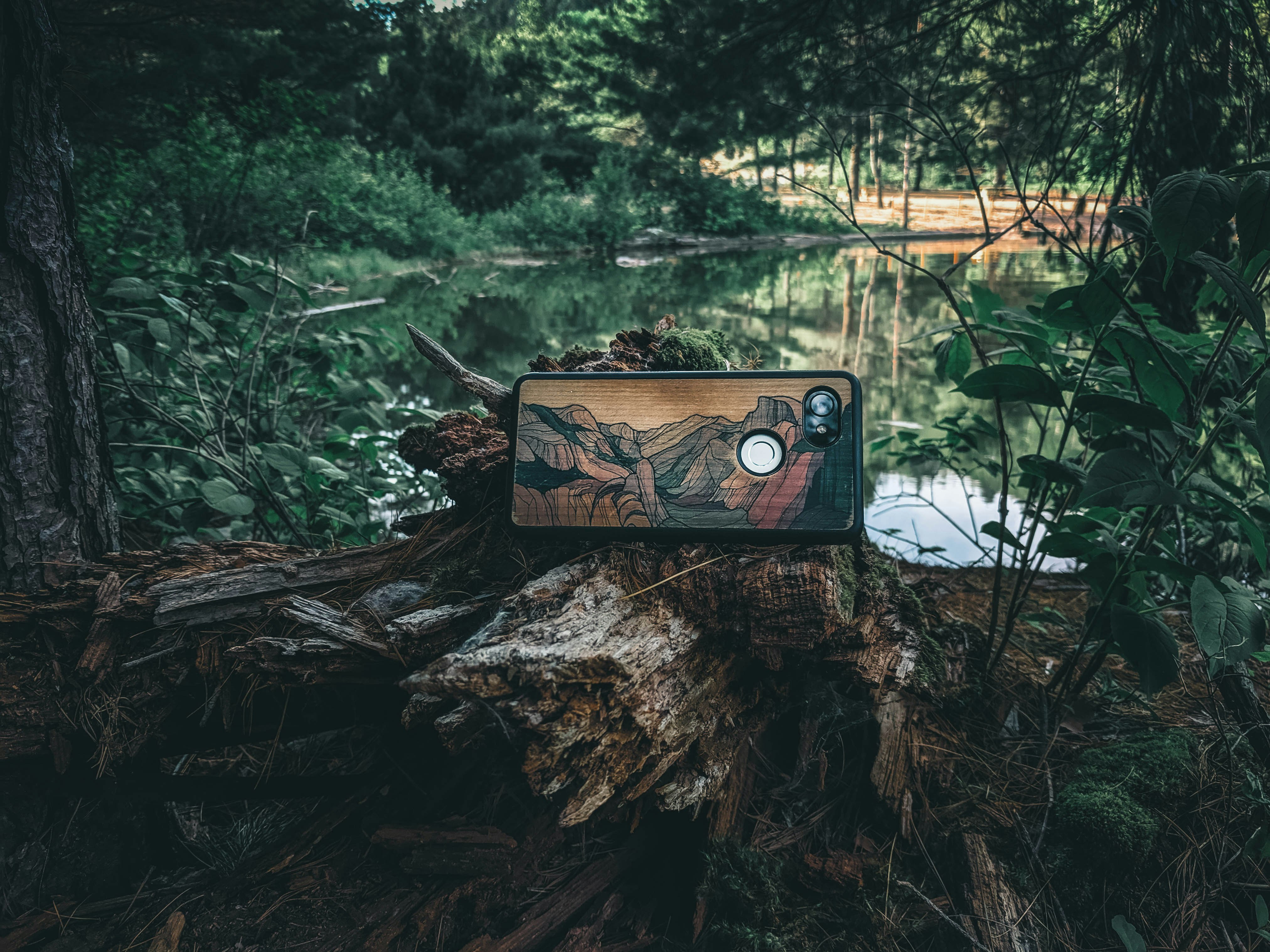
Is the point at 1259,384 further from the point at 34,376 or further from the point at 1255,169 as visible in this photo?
the point at 34,376

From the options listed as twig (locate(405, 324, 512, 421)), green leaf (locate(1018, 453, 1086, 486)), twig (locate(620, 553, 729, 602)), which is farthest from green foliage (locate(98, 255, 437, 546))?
green leaf (locate(1018, 453, 1086, 486))

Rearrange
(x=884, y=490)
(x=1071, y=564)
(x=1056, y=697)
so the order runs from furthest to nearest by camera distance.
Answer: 1. (x=884, y=490)
2. (x=1071, y=564)
3. (x=1056, y=697)

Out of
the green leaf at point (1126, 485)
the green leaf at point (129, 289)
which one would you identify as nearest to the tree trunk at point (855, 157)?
the green leaf at point (1126, 485)

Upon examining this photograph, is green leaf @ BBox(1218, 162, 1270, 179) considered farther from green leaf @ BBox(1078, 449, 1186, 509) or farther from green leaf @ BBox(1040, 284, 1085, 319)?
green leaf @ BBox(1078, 449, 1186, 509)

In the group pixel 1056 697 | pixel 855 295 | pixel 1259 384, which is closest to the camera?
pixel 1259 384

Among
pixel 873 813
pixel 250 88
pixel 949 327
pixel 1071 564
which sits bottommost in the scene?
pixel 1071 564

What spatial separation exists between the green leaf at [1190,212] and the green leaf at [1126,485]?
26 cm

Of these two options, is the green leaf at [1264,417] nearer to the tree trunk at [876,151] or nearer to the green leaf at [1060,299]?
the green leaf at [1060,299]

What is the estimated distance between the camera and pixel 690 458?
899mm

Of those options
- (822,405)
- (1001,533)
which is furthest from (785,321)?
(822,405)

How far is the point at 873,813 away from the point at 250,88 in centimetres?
624

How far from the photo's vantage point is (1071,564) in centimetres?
228

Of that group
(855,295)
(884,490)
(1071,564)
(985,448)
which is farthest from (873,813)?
(855,295)

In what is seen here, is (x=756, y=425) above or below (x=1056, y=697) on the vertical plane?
above
